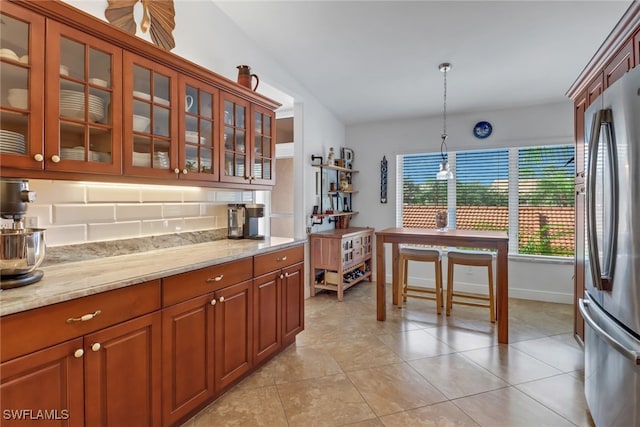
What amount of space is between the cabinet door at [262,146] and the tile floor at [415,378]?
1.51m

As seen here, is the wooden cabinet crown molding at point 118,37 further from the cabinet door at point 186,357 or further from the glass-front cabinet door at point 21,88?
the cabinet door at point 186,357

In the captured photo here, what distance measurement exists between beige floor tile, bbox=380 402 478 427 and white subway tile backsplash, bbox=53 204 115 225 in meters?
2.05

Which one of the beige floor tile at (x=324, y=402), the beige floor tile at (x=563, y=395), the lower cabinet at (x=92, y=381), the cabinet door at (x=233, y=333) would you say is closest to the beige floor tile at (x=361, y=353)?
the beige floor tile at (x=324, y=402)

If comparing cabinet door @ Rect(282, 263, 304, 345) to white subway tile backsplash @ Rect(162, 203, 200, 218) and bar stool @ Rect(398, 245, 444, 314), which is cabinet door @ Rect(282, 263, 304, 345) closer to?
white subway tile backsplash @ Rect(162, 203, 200, 218)

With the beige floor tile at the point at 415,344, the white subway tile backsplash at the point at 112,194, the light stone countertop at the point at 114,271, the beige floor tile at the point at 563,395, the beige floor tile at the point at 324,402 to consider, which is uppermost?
the white subway tile backsplash at the point at 112,194

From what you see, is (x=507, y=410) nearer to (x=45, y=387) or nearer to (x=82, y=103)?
(x=45, y=387)

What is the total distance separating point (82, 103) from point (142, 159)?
37cm

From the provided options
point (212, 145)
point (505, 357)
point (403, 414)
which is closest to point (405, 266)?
point (505, 357)

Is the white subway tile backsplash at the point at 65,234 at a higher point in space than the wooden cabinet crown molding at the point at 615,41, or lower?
lower

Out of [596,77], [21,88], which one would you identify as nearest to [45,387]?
[21,88]

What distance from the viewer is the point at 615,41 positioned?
70.6 inches

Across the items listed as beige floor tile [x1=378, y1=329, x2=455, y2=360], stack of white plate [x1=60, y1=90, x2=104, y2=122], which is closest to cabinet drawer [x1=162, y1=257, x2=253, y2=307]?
stack of white plate [x1=60, y1=90, x2=104, y2=122]

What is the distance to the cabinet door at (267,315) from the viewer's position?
2.19 m

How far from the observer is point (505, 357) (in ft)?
8.24
